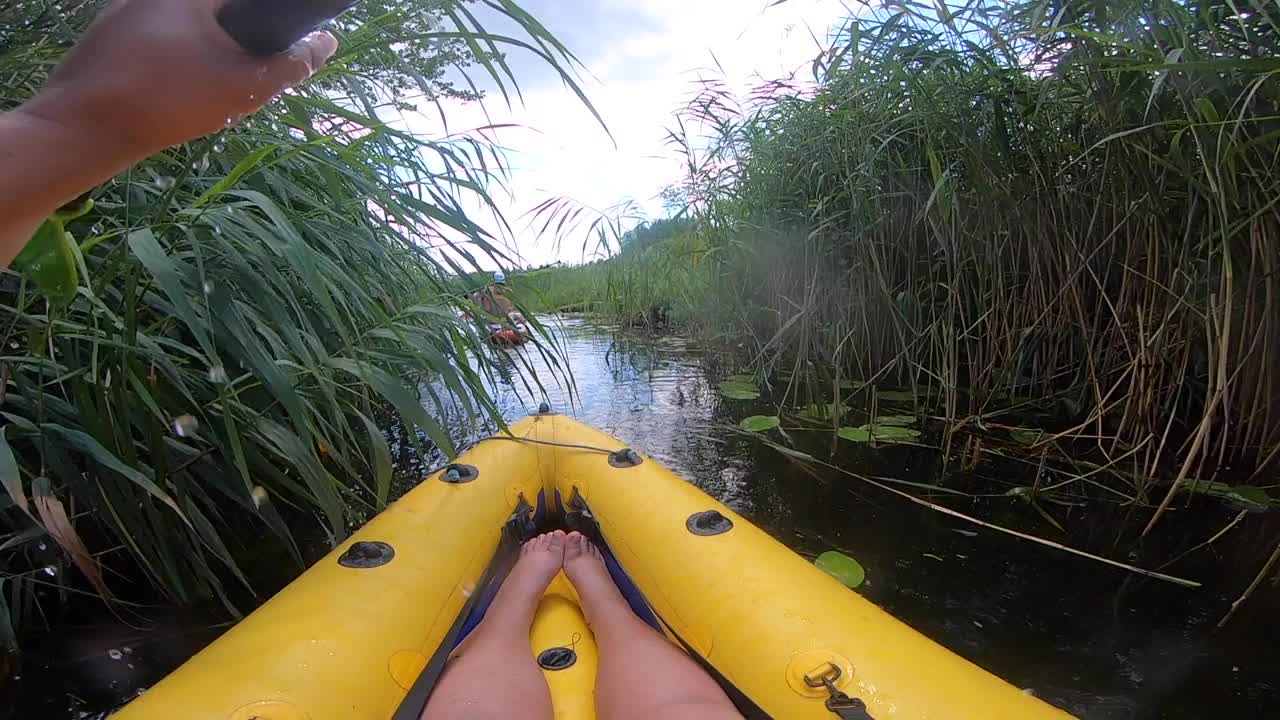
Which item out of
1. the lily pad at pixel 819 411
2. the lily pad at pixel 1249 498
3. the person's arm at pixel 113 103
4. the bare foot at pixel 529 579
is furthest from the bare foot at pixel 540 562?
the lily pad at pixel 1249 498

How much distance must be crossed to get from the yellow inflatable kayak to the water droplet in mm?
379

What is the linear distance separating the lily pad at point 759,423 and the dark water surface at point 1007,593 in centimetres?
16

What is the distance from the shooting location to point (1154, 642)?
4.91ft

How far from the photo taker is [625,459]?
6.41 feet

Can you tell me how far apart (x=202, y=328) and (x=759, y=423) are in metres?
2.36

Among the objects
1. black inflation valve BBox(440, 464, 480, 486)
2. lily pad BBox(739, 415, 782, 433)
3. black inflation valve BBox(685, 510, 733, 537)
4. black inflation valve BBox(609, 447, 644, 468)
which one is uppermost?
black inflation valve BBox(440, 464, 480, 486)

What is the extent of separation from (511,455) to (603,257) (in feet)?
7.09

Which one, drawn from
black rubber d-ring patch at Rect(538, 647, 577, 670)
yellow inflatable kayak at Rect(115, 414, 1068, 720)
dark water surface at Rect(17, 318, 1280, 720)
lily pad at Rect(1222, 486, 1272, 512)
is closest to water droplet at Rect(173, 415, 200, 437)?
yellow inflatable kayak at Rect(115, 414, 1068, 720)

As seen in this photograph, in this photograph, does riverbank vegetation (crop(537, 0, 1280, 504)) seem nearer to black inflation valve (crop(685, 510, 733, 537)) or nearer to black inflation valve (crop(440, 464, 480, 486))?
black inflation valve (crop(685, 510, 733, 537))

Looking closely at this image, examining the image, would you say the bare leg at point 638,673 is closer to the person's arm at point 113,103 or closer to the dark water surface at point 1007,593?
the dark water surface at point 1007,593

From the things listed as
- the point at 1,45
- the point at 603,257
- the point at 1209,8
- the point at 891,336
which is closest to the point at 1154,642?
the point at 1209,8

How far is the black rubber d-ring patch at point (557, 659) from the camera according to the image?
1379mm

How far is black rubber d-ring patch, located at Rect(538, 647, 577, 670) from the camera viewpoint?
4.52 ft

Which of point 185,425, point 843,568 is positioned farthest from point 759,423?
point 185,425
